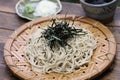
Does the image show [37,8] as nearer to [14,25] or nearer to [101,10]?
[14,25]

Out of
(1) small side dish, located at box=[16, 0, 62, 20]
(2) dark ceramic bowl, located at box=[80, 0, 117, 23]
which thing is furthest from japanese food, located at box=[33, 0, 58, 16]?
(2) dark ceramic bowl, located at box=[80, 0, 117, 23]

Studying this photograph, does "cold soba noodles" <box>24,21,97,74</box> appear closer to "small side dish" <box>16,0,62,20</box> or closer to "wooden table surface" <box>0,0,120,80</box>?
"wooden table surface" <box>0,0,120,80</box>

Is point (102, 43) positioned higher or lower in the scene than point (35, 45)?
lower

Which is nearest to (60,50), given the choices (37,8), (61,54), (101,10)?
(61,54)

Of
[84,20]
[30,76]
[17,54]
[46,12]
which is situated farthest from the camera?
[46,12]

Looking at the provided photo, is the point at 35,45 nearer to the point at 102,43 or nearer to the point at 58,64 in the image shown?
the point at 58,64

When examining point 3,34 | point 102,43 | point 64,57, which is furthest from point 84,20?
point 3,34
